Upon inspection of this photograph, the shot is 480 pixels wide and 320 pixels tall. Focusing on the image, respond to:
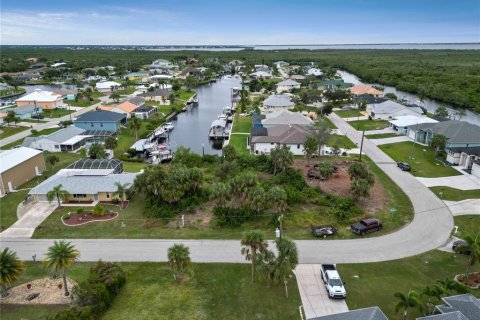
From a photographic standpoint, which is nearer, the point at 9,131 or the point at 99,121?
the point at 99,121

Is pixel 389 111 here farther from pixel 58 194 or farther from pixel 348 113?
pixel 58 194

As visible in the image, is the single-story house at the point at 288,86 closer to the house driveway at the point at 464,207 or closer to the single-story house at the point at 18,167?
the single-story house at the point at 18,167

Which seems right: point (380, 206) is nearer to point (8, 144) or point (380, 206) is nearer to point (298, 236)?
point (298, 236)

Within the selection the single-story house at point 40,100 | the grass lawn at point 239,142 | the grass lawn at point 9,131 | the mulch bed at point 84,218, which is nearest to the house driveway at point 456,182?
the grass lawn at point 239,142

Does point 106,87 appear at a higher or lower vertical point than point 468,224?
higher

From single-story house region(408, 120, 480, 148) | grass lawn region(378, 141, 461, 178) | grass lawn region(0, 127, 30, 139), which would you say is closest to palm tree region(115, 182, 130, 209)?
grass lawn region(378, 141, 461, 178)

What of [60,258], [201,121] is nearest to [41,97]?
[201,121]

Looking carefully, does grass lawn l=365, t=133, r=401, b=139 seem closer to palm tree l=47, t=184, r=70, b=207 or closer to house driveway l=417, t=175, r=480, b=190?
house driveway l=417, t=175, r=480, b=190
